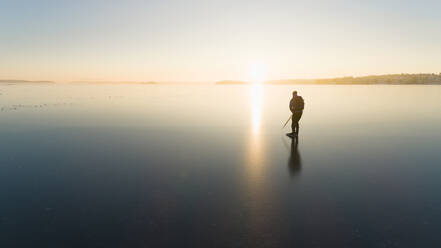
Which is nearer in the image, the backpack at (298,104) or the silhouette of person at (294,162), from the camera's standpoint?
the silhouette of person at (294,162)

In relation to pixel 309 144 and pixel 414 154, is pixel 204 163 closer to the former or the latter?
pixel 309 144

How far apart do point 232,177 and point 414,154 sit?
25.4ft

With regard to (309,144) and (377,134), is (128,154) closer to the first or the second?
(309,144)

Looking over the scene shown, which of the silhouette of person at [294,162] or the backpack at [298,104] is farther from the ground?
the backpack at [298,104]

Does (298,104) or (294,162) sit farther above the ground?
(298,104)

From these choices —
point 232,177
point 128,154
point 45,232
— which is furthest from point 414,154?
point 45,232

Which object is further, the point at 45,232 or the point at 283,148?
the point at 283,148

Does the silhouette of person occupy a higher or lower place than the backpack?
lower

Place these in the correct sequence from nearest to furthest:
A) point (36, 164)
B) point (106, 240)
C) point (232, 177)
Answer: point (106, 240)
point (232, 177)
point (36, 164)

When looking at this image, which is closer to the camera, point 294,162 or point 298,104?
point 294,162

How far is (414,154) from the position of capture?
10.9 m

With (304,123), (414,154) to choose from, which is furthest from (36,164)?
(304,123)

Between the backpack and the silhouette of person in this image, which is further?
the backpack

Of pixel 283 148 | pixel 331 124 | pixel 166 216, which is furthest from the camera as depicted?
pixel 331 124
